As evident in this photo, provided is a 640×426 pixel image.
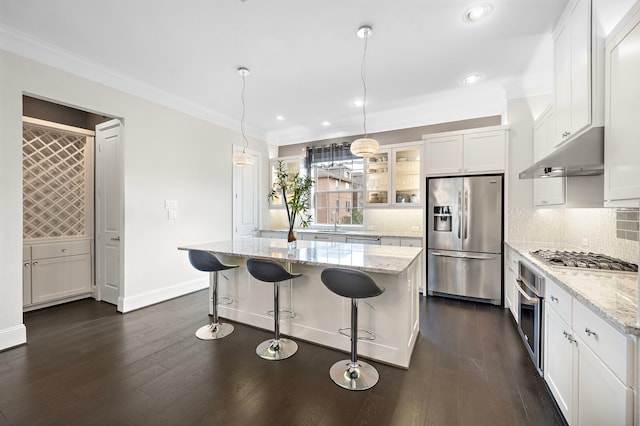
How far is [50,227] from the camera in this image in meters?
3.65

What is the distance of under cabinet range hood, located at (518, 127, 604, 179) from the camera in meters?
1.76

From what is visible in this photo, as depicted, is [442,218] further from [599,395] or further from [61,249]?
[61,249]

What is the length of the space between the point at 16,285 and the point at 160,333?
1.38 m

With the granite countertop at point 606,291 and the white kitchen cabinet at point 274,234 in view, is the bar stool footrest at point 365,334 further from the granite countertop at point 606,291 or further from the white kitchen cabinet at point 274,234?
the white kitchen cabinet at point 274,234

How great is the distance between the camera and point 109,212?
373cm

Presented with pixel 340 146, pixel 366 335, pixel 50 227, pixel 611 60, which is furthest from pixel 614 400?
pixel 50 227

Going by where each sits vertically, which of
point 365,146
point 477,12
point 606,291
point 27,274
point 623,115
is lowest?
point 27,274

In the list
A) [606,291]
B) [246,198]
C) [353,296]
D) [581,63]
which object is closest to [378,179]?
[246,198]

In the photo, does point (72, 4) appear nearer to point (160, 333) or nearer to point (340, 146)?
point (160, 333)

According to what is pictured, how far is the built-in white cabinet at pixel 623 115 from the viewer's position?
52.5 inches

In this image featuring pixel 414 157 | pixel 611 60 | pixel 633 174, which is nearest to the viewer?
pixel 633 174

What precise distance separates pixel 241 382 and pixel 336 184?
3974mm

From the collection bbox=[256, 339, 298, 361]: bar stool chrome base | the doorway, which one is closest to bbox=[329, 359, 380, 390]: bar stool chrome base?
bbox=[256, 339, 298, 361]: bar stool chrome base

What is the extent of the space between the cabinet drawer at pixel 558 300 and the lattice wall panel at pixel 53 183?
5429mm
